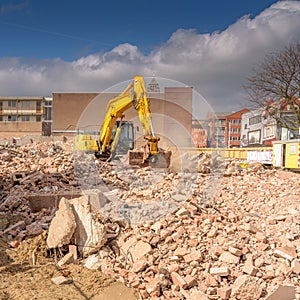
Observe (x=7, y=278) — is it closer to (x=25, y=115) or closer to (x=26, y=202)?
(x=26, y=202)

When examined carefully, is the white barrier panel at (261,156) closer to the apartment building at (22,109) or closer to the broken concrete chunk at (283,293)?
the broken concrete chunk at (283,293)

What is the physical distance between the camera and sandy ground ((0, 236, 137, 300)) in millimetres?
4023

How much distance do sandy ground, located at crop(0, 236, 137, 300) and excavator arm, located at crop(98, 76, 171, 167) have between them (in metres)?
6.53

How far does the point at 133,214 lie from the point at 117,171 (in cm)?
532

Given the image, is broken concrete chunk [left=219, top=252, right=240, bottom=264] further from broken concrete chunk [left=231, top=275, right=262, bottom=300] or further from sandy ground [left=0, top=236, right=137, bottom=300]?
sandy ground [left=0, top=236, right=137, bottom=300]

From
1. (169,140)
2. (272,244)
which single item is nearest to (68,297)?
(272,244)

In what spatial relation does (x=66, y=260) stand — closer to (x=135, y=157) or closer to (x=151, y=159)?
(x=151, y=159)

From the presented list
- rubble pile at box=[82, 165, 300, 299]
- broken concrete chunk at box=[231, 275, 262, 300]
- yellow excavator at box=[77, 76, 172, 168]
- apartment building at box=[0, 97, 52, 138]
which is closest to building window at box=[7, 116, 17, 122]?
apartment building at box=[0, 97, 52, 138]

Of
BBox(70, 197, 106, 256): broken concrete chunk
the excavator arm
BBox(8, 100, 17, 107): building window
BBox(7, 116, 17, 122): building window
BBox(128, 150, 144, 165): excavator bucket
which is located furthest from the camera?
BBox(8, 100, 17, 107): building window

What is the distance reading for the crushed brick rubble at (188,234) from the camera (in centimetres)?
433

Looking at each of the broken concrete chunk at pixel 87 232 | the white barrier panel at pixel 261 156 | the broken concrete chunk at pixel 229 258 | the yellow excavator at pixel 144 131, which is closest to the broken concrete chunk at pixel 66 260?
the broken concrete chunk at pixel 87 232

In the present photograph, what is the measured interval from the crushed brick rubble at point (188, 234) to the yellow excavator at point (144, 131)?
217 cm

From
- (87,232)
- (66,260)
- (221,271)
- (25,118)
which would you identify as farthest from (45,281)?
(25,118)

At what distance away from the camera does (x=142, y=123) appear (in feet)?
37.9
